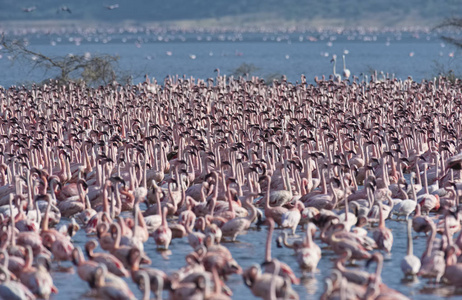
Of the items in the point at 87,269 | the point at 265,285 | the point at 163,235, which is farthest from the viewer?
the point at 163,235

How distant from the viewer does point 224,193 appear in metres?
16.9

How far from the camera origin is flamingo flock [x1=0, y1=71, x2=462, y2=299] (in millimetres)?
11586

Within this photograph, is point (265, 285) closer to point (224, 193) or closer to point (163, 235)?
point (163, 235)

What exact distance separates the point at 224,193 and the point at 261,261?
3232 millimetres

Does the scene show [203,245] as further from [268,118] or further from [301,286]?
[268,118]

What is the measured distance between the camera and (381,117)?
25656 millimetres

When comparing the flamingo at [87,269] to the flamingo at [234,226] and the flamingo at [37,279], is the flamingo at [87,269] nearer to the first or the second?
the flamingo at [37,279]

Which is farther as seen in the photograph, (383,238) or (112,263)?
(383,238)

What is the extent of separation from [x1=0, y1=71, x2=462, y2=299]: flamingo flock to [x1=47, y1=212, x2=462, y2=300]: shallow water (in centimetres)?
11

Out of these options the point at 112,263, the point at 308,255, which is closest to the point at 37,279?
the point at 112,263

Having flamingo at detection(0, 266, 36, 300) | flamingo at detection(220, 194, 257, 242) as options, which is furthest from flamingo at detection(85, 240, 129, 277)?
flamingo at detection(220, 194, 257, 242)

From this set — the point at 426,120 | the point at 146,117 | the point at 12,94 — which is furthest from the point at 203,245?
the point at 12,94

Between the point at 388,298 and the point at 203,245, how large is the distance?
309cm

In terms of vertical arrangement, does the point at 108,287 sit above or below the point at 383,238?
above
